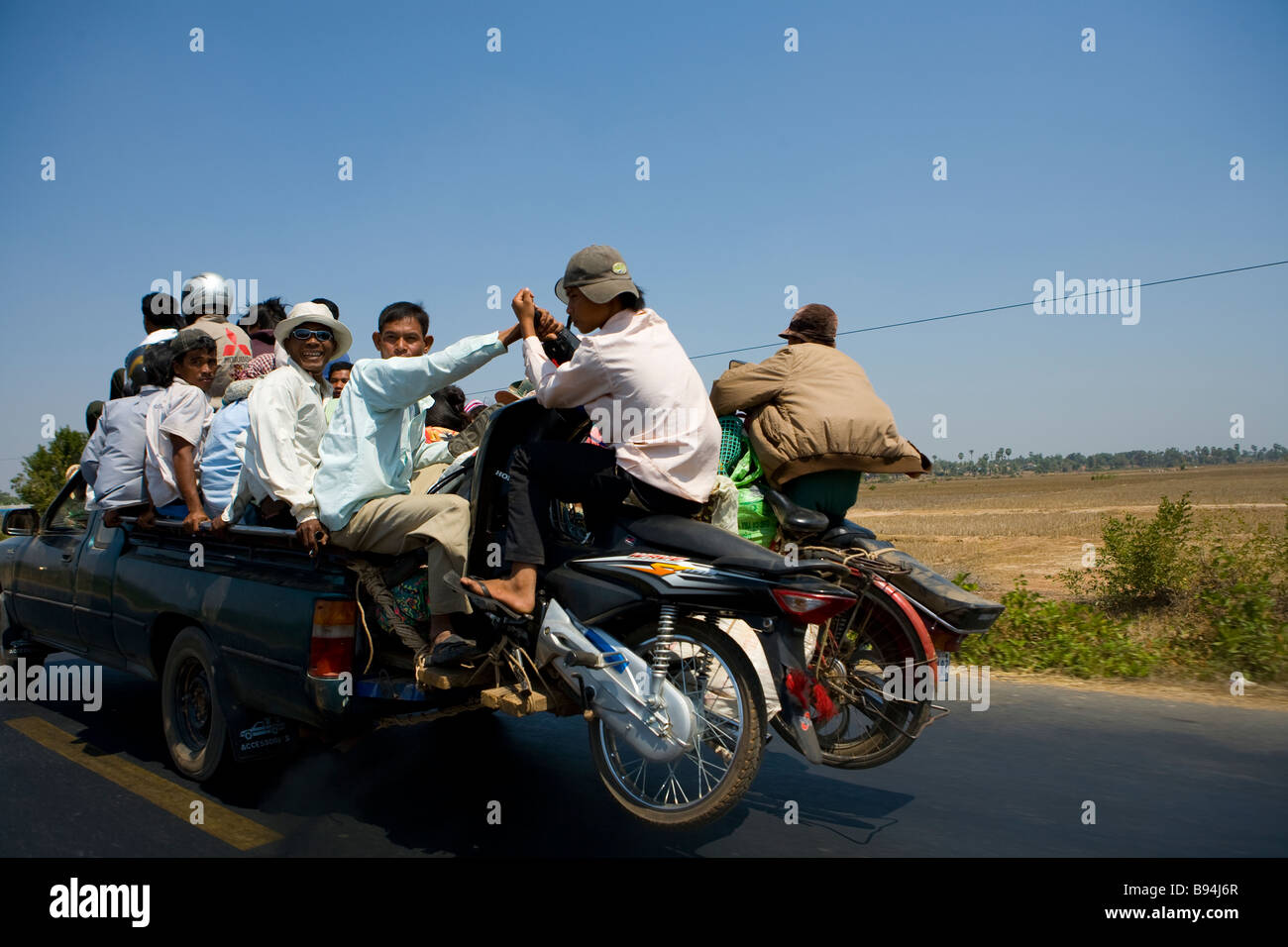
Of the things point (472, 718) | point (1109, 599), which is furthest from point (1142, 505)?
point (472, 718)

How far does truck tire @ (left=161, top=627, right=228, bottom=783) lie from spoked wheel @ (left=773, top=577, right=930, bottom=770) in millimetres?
2971

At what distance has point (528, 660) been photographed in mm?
3865

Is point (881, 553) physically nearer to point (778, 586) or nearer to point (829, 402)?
point (829, 402)

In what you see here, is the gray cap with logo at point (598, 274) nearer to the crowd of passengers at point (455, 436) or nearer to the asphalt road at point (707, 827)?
the crowd of passengers at point (455, 436)

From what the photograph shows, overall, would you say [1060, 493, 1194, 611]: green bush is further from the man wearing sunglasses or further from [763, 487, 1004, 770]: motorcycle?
the man wearing sunglasses

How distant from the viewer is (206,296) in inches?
277

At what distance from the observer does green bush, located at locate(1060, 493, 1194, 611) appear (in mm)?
8672

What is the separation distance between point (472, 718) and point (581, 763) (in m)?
1.19

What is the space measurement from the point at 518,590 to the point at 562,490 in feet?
1.43

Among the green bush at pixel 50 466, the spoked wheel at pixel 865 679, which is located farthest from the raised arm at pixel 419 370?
the green bush at pixel 50 466

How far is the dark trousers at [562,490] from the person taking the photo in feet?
12.1

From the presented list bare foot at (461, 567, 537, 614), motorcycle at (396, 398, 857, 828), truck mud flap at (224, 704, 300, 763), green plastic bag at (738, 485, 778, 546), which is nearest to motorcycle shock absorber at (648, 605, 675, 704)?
motorcycle at (396, 398, 857, 828)

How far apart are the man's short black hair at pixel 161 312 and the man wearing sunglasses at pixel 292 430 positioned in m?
2.79

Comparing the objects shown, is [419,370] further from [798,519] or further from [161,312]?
[161,312]
